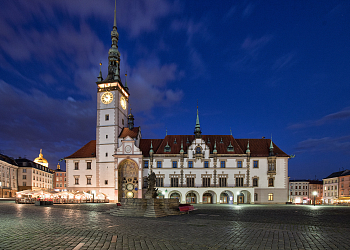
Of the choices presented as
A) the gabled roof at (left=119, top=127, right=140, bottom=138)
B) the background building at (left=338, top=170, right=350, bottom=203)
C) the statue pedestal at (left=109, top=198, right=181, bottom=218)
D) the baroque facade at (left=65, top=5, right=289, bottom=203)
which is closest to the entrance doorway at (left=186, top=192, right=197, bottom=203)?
the baroque facade at (left=65, top=5, right=289, bottom=203)

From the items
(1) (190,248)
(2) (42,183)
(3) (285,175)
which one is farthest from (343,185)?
(2) (42,183)

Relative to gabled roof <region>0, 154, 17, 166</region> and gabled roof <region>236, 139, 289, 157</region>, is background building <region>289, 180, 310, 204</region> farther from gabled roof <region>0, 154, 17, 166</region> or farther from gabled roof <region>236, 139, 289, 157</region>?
gabled roof <region>0, 154, 17, 166</region>

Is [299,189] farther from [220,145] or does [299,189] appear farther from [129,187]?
[129,187]

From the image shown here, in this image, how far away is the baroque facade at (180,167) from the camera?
50.1m

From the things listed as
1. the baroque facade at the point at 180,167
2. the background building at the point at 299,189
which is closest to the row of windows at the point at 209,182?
the baroque facade at the point at 180,167

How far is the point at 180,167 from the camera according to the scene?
51.2m

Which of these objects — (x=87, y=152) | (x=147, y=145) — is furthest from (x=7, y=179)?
(x=147, y=145)

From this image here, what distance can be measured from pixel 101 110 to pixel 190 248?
49488mm

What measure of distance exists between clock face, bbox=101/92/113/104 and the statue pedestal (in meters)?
35.0

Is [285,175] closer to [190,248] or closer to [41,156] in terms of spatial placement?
[190,248]

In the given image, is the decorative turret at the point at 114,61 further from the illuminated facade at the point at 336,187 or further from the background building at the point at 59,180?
the background building at the point at 59,180

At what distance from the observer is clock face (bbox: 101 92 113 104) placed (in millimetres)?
55344

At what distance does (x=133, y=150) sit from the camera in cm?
5175

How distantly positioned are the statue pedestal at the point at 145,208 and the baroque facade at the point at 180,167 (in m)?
26.4
